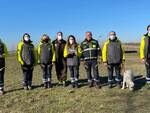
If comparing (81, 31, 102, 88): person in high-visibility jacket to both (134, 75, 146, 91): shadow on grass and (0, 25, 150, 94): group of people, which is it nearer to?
(0, 25, 150, 94): group of people

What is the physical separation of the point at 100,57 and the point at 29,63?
277 cm

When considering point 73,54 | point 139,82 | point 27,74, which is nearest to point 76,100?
point 73,54

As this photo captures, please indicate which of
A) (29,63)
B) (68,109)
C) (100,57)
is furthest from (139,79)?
(68,109)

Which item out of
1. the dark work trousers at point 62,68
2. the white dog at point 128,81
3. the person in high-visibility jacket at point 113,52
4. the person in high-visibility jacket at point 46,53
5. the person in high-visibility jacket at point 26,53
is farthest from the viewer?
the dark work trousers at point 62,68

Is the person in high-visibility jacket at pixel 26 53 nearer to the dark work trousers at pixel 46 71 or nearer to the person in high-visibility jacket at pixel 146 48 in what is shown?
the dark work trousers at pixel 46 71

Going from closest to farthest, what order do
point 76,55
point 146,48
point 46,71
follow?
point 146,48 → point 76,55 → point 46,71

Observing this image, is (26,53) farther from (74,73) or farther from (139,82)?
(139,82)

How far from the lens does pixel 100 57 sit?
45.1 feet

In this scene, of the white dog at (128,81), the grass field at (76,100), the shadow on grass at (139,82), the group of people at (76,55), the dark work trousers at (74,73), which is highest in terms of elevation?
the group of people at (76,55)

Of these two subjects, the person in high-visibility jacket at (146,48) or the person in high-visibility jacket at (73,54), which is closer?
the person in high-visibility jacket at (146,48)

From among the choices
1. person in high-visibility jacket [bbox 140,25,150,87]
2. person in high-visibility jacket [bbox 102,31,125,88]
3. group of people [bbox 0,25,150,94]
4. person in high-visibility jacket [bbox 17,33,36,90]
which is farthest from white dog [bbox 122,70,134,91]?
person in high-visibility jacket [bbox 17,33,36,90]

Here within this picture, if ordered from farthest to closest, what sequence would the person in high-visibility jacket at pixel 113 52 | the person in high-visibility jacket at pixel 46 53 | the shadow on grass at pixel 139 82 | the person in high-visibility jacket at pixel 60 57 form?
the person in high-visibility jacket at pixel 60 57, the shadow on grass at pixel 139 82, the person in high-visibility jacket at pixel 46 53, the person in high-visibility jacket at pixel 113 52

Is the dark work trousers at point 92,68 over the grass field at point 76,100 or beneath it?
over

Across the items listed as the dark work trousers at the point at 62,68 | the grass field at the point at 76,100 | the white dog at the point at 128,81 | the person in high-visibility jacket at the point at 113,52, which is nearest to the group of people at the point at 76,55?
the person in high-visibility jacket at the point at 113,52
